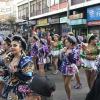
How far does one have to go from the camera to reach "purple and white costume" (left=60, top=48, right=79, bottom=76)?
366 inches

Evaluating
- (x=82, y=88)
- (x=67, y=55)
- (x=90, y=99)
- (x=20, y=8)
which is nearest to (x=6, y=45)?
(x=67, y=55)

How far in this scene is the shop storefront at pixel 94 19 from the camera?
34812 mm

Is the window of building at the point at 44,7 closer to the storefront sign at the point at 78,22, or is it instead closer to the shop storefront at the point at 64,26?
the shop storefront at the point at 64,26

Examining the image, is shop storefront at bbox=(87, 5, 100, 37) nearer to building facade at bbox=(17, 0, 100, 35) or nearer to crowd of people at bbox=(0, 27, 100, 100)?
building facade at bbox=(17, 0, 100, 35)

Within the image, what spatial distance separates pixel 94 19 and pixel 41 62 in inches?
820

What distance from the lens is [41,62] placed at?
50.2 feet

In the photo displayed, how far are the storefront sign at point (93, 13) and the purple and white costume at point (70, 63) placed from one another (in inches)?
1004

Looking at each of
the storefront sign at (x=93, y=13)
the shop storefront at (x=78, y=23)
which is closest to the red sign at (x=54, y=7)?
the shop storefront at (x=78, y=23)

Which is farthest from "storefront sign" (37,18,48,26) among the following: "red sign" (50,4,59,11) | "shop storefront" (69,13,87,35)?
"shop storefront" (69,13,87,35)

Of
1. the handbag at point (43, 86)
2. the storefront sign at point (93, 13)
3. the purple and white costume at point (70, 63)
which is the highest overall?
the storefront sign at point (93, 13)

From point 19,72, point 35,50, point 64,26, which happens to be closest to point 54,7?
point 64,26

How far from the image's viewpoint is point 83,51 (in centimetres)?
1041

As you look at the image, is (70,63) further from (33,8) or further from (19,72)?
(33,8)

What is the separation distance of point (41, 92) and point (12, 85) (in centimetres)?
243
